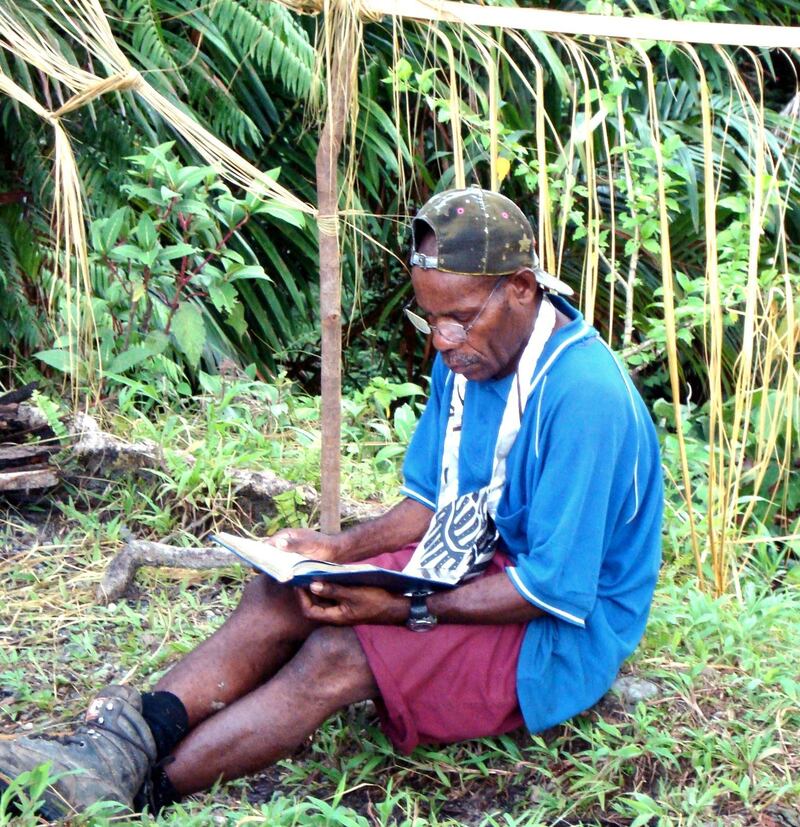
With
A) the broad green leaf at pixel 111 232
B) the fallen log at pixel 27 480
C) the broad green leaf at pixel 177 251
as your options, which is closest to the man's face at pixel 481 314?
the broad green leaf at pixel 177 251

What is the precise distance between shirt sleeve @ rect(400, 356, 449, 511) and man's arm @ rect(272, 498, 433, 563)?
3 centimetres

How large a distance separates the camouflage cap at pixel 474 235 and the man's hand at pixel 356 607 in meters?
0.66

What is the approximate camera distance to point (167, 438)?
371 centimetres

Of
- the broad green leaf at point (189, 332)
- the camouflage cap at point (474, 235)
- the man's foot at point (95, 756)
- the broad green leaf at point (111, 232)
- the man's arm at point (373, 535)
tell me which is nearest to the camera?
the man's foot at point (95, 756)

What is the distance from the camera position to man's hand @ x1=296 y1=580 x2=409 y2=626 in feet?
7.43

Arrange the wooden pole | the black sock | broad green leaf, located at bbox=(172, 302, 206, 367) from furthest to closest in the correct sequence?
broad green leaf, located at bbox=(172, 302, 206, 367) → the wooden pole → the black sock

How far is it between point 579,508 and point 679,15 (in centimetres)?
211

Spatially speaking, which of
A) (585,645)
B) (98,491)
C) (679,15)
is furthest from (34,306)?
(585,645)

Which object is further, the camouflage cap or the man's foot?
the camouflage cap

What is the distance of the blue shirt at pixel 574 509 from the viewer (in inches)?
86.6

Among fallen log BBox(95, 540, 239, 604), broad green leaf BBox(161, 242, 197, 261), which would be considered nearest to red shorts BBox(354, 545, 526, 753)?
fallen log BBox(95, 540, 239, 604)

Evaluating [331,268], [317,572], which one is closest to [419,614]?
[317,572]

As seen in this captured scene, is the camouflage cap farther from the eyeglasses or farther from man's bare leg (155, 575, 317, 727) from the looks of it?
man's bare leg (155, 575, 317, 727)

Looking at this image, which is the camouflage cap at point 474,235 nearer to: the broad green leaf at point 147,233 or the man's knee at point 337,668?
the man's knee at point 337,668
